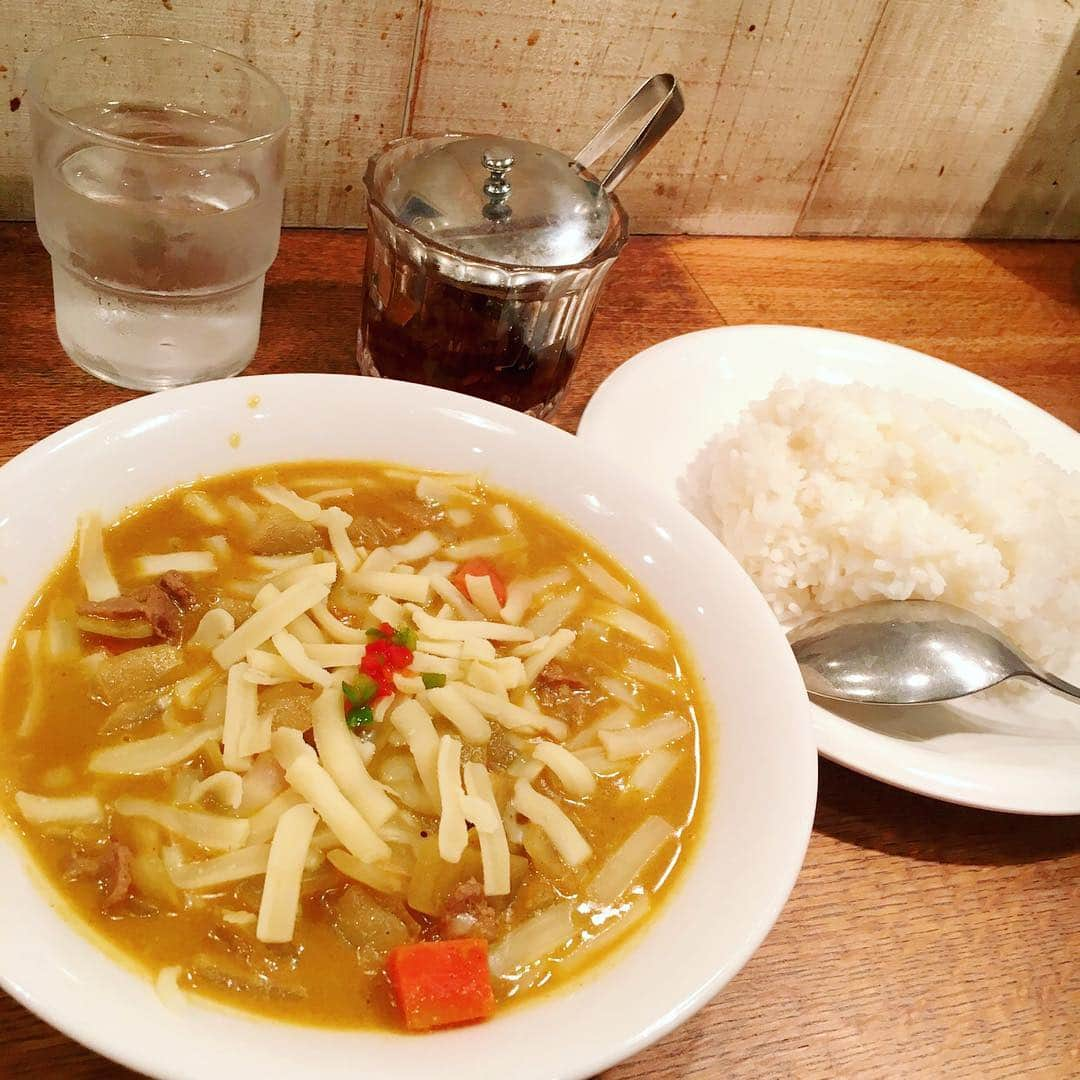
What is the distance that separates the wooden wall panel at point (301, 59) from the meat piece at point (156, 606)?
1143 millimetres

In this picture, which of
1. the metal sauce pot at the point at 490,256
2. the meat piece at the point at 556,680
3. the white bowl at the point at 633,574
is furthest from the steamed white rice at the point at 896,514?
the meat piece at the point at 556,680

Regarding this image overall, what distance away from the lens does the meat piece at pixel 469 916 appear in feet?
3.40

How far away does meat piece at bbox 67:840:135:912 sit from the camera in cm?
98

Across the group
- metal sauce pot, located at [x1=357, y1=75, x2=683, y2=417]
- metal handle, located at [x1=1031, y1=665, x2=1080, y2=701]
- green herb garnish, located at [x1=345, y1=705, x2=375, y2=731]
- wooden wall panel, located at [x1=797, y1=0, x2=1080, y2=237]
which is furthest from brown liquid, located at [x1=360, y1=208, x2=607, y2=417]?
wooden wall panel, located at [x1=797, y1=0, x2=1080, y2=237]

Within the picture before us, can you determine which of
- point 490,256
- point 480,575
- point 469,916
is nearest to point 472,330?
point 490,256

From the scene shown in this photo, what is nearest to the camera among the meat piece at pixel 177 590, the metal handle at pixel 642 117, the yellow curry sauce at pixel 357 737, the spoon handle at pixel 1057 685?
the yellow curry sauce at pixel 357 737

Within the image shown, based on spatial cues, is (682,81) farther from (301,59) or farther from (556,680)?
(556,680)

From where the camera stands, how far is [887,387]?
2201 millimetres

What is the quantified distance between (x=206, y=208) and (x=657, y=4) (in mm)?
1144

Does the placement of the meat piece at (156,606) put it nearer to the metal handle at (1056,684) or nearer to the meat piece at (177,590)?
the meat piece at (177,590)

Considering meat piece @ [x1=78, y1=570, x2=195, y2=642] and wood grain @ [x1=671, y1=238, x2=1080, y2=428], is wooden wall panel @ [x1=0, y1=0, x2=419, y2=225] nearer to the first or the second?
wood grain @ [x1=671, y1=238, x2=1080, y2=428]

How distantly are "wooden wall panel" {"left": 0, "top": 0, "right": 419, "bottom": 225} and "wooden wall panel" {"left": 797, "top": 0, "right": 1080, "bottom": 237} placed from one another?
3.98 feet

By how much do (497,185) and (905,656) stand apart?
960 mm

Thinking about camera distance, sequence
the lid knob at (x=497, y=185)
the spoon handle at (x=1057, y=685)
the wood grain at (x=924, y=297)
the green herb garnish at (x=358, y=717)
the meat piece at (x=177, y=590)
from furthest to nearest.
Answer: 1. the wood grain at (x=924, y=297)
2. the lid knob at (x=497, y=185)
3. the spoon handle at (x=1057, y=685)
4. the meat piece at (x=177, y=590)
5. the green herb garnish at (x=358, y=717)
